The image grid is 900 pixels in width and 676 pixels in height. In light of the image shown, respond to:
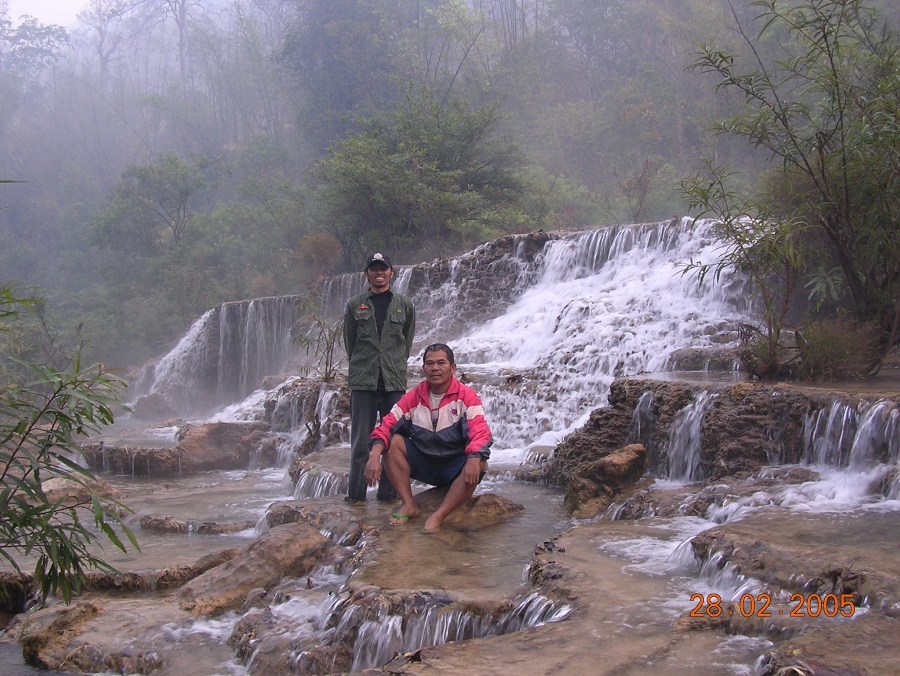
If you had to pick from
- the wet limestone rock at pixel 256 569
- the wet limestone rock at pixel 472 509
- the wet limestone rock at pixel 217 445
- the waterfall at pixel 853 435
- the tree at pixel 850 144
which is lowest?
the wet limestone rock at pixel 217 445

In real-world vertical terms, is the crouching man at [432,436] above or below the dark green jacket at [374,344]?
below

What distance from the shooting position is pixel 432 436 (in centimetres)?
454

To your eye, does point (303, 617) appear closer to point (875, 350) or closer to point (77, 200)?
point (875, 350)

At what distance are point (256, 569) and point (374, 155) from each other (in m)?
14.5

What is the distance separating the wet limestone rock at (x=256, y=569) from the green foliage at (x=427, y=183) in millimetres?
12881

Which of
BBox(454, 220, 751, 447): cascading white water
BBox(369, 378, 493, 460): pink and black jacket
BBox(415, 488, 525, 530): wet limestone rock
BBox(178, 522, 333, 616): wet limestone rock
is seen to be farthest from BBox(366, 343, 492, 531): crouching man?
BBox(454, 220, 751, 447): cascading white water

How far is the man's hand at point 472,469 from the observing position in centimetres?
430

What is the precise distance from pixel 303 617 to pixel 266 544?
2.36ft

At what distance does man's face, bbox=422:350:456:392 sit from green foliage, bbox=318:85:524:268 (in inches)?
495

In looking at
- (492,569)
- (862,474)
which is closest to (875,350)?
(862,474)

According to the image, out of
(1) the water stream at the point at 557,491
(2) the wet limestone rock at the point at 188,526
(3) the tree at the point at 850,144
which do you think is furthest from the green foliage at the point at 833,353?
(2) the wet limestone rock at the point at 188,526

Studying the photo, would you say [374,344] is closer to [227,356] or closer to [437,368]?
[437,368]

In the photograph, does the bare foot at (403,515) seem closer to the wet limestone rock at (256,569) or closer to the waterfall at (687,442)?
the wet limestone rock at (256,569)

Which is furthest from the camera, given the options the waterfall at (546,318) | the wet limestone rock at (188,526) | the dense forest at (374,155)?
the dense forest at (374,155)
